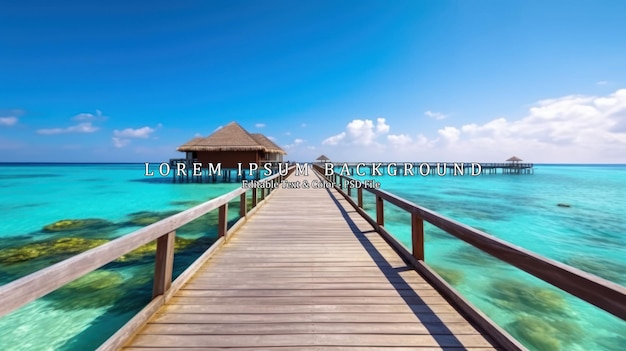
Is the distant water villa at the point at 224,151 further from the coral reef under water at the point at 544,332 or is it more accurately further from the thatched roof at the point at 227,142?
the coral reef under water at the point at 544,332

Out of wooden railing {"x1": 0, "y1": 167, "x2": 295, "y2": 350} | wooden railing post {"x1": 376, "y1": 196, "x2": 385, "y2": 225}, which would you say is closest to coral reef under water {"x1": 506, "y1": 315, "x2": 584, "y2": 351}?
wooden railing post {"x1": 376, "y1": 196, "x2": 385, "y2": 225}

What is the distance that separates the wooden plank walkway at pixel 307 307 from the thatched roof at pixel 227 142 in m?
23.3

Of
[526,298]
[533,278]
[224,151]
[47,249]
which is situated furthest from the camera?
[224,151]

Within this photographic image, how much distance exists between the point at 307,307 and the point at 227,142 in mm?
26836

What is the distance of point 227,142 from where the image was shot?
90.7ft

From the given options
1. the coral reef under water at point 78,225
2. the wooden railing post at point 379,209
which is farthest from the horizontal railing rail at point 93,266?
the coral reef under water at point 78,225

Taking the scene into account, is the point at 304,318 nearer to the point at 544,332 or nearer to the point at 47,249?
the point at 544,332

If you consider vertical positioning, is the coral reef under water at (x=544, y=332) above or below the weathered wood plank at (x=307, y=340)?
below

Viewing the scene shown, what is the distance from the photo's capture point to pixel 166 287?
104 inches

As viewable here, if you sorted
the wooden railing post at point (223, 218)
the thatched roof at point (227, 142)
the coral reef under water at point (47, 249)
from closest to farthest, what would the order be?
1. the wooden railing post at point (223, 218)
2. the coral reef under water at point (47, 249)
3. the thatched roof at point (227, 142)

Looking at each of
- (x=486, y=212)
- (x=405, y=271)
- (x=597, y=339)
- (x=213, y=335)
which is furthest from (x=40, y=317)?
(x=486, y=212)

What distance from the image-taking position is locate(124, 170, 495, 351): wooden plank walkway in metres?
2.08

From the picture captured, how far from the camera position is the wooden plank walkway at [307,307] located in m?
2.08

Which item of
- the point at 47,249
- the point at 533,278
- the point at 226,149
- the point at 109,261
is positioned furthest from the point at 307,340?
the point at 226,149
